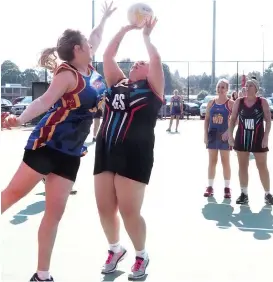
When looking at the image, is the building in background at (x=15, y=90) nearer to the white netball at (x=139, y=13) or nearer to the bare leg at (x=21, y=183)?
the white netball at (x=139, y=13)

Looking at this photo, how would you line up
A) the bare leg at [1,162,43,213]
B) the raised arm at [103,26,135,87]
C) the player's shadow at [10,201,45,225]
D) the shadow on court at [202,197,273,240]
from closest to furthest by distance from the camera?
the bare leg at [1,162,43,213] < the raised arm at [103,26,135,87] < the shadow on court at [202,197,273,240] < the player's shadow at [10,201,45,225]

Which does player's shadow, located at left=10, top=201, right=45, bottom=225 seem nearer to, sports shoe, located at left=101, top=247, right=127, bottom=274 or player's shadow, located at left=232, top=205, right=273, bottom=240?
sports shoe, located at left=101, top=247, right=127, bottom=274

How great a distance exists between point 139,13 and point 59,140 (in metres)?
1.34

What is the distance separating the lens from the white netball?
13.6ft

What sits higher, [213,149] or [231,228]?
[213,149]

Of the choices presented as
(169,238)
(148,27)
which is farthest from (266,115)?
(148,27)

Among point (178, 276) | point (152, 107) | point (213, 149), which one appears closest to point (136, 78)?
point (152, 107)

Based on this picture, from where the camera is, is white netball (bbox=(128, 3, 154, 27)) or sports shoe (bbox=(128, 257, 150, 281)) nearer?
sports shoe (bbox=(128, 257, 150, 281))

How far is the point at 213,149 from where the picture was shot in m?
7.32

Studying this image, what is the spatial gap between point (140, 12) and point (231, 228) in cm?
264

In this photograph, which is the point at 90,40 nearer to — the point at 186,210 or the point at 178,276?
the point at 178,276

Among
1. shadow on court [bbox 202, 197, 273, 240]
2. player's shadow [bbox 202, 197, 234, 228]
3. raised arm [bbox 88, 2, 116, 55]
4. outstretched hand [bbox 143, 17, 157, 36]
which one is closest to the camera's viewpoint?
outstretched hand [bbox 143, 17, 157, 36]

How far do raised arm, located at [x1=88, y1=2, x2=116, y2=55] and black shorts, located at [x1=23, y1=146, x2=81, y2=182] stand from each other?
99cm

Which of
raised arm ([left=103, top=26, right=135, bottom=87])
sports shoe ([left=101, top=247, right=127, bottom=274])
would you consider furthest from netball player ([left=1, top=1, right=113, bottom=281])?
sports shoe ([left=101, top=247, right=127, bottom=274])
